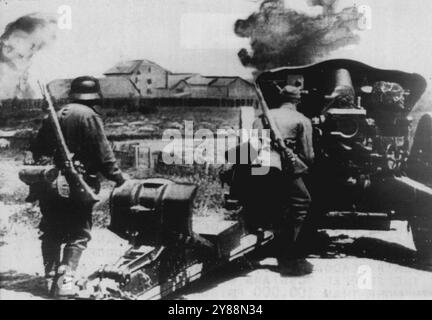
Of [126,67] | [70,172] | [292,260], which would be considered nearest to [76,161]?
[70,172]

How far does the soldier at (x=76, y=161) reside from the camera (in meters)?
5.51

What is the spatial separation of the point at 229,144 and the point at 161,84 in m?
1.09

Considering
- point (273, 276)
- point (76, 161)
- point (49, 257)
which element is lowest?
point (273, 276)

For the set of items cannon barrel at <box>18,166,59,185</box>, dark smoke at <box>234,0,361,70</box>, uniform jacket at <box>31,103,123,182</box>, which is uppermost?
dark smoke at <box>234,0,361,70</box>

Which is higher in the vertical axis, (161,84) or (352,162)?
(161,84)

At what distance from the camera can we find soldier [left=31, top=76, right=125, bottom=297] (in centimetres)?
551

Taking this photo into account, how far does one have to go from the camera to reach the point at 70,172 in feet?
17.9

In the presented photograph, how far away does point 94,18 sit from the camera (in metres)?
6.27

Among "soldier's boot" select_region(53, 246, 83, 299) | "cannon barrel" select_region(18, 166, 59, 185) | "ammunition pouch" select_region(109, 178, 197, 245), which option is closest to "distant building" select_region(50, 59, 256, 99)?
"cannon barrel" select_region(18, 166, 59, 185)

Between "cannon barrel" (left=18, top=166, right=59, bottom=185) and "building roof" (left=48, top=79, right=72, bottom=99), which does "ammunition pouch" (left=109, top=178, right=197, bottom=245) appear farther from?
"building roof" (left=48, top=79, right=72, bottom=99)

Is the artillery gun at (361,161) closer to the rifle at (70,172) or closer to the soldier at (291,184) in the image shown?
the soldier at (291,184)

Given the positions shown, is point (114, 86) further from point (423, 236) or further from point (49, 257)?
point (423, 236)

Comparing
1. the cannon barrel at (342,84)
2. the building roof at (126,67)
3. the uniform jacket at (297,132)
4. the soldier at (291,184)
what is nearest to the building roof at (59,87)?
the building roof at (126,67)

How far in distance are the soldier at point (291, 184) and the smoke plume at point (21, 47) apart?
2.75 m
